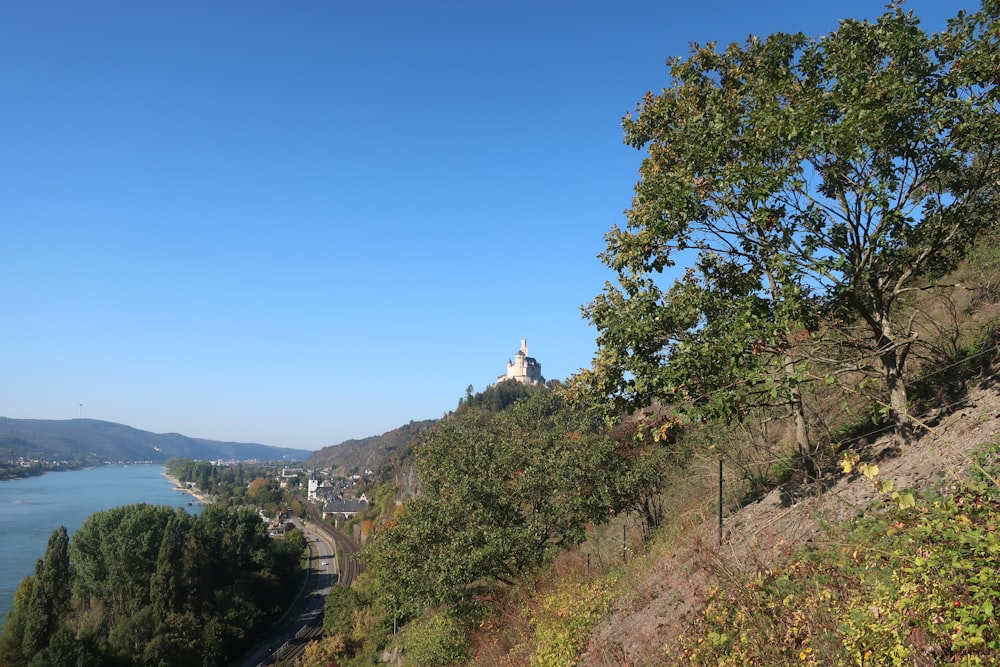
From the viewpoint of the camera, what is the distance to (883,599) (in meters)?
4.28

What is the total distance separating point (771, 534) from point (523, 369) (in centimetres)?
17320

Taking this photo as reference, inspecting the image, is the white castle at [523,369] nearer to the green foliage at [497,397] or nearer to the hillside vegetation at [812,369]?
the green foliage at [497,397]

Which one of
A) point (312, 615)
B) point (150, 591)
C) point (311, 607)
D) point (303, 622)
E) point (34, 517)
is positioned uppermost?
point (150, 591)

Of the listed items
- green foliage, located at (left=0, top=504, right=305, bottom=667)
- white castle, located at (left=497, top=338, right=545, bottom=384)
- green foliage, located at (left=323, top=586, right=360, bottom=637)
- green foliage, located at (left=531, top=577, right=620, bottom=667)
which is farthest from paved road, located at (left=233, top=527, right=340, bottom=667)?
white castle, located at (left=497, top=338, right=545, bottom=384)

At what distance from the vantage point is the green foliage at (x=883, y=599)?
397 centimetres

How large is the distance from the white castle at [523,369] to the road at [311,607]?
83410 mm

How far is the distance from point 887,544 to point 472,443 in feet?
53.0

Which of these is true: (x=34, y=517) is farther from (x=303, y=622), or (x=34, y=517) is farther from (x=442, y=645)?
(x=442, y=645)

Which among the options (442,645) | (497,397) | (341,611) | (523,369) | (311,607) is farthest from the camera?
(523,369)

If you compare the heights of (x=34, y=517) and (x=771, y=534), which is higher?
(x=771, y=534)

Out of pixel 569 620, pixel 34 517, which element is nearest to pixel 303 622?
pixel 569 620

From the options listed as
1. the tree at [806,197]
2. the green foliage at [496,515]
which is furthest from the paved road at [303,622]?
the tree at [806,197]

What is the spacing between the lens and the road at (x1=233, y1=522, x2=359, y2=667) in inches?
1911

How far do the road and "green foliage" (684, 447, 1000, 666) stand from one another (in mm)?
22392
